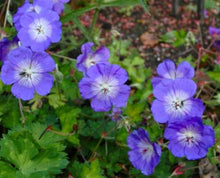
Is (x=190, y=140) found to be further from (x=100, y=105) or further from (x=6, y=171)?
(x=6, y=171)

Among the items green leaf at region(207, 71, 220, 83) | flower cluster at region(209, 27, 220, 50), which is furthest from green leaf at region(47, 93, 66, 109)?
flower cluster at region(209, 27, 220, 50)

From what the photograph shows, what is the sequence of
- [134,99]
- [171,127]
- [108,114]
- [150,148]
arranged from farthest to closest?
[134,99], [108,114], [150,148], [171,127]

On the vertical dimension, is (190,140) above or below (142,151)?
above

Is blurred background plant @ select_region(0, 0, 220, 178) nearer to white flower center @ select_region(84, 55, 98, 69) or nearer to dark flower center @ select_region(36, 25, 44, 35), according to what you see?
white flower center @ select_region(84, 55, 98, 69)

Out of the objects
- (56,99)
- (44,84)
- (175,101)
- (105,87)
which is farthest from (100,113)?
(175,101)

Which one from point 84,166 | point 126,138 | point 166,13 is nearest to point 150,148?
point 126,138

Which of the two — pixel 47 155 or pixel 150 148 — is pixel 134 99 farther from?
pixel 47 155

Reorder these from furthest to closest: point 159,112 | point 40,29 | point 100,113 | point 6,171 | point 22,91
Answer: point 100,113, point 40,29, point 22,91, point 159,112, point 6,171
